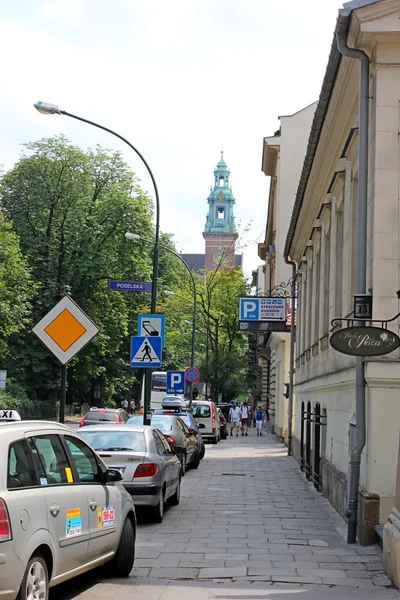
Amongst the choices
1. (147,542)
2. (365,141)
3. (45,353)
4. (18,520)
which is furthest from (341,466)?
(45,353)

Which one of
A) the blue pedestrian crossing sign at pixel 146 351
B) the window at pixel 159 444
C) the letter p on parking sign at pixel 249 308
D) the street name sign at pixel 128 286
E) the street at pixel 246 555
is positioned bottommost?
the street at pixel 246 555

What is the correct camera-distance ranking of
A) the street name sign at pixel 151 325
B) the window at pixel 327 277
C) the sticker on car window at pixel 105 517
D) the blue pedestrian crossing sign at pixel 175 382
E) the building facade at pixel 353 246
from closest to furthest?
the sticker on car window at pixel 105 517
the building facade at pixel 353 246
the window at pixel 327 277
the street name sign at pixel 151 325
the blue pedestrian crossing sign at pixel 175 382

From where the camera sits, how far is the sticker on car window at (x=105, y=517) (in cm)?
817

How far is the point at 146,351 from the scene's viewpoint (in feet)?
62.0

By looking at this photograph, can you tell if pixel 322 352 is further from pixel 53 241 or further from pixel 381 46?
pixel 53 241

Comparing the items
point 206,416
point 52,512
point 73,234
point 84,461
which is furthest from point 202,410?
point 52,512

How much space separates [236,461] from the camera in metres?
27.7

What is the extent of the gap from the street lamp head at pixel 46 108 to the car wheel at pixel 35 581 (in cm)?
1175

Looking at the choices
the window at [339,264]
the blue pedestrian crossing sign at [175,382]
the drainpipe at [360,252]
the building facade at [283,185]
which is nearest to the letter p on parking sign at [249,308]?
the blue pedestrian crossing sign at [175,382]

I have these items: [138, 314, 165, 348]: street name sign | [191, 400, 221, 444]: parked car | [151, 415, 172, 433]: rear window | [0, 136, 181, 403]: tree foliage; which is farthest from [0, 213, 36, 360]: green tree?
[138, 314, 165, 348]: street name sign

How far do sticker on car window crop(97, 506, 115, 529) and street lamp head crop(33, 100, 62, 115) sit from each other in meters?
10.2

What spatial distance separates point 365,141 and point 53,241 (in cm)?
3785

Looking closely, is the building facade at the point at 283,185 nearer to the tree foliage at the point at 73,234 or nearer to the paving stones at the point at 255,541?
the tree foliage at the point at 73,234

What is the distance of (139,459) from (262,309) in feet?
61.3
